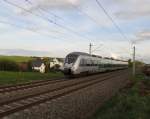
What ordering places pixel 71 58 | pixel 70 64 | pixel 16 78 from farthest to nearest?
pixel 71 58
pixel 70 64
pixel 16 78

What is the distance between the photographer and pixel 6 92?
60.0 ft

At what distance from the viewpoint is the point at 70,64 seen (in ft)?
115

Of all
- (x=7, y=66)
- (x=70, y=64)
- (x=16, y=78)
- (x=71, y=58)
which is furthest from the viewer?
(x=7, y=66)

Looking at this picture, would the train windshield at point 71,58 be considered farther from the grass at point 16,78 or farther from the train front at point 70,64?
the grass at point 16,78

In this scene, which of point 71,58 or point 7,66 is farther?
point 7,66

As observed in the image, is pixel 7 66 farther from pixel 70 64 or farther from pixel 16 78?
pixel 16 78

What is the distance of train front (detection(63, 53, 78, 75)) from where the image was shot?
3481 centimetres

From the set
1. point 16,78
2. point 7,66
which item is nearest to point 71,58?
point 16,78

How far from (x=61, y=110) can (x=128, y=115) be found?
339 cm

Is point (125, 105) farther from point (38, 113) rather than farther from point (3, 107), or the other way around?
point (3, 107)

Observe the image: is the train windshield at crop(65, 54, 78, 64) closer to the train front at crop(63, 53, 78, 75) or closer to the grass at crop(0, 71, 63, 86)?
the train front at crop(63, 53, 78, 75)

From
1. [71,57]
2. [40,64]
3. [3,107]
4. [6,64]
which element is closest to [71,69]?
[71,57]

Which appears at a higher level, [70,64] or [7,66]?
[70,64]

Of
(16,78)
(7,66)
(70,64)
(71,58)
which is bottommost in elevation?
(16,78)
